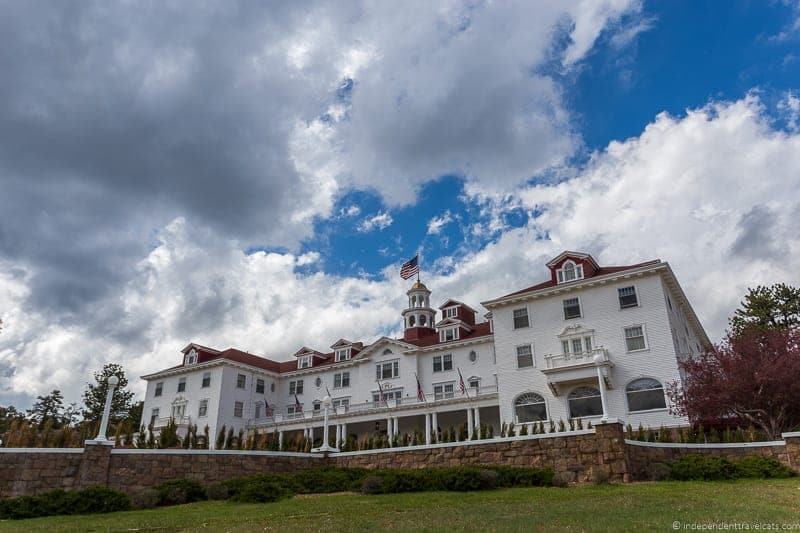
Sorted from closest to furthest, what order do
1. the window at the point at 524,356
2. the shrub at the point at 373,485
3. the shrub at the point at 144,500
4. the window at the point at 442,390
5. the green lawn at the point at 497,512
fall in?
the green lawn at the point at 497,512 < the shrub at the point at 144,500 < the shrub at the point at 373,485 < the window at the point at 524,356 < the window at the point at 442,390

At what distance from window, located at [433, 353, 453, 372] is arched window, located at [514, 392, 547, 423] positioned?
9511 mm

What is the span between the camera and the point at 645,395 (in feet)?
104

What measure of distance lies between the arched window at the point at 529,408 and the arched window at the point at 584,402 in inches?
65.0

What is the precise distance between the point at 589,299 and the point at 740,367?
10906 mm

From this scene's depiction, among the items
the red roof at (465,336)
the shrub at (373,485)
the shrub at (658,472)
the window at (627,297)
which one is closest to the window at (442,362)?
the red roof at (465,336)

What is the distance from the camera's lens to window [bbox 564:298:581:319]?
1399 inches

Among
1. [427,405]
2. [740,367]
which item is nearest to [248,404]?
[427,405]

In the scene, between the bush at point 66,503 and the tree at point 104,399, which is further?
the tree at point 104,399

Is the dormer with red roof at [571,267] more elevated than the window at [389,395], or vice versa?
the dormer with red roof at [571,267]

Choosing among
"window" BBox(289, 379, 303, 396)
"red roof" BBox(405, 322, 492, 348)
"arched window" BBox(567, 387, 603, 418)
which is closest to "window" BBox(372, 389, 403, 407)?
"red roof" BBox(405, 322, 492, 348)

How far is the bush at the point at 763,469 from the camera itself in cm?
1686

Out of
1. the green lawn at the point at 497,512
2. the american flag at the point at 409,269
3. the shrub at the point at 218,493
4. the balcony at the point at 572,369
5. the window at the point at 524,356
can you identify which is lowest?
the green lawn at the point at 497,512

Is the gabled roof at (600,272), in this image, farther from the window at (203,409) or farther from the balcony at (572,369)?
the window at (203,409)

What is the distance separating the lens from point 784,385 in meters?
24.0
